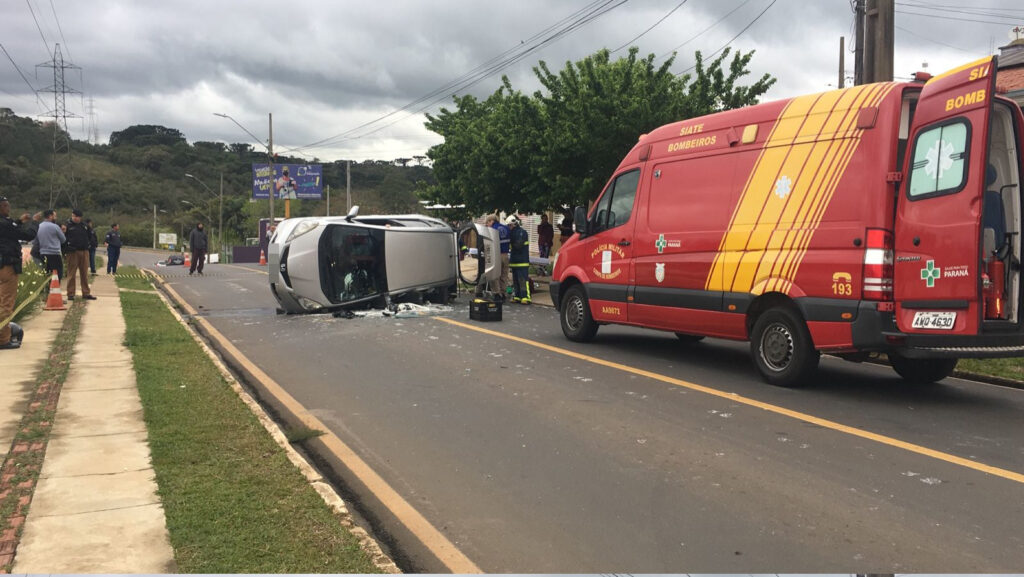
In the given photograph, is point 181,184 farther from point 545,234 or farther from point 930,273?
point 930,273

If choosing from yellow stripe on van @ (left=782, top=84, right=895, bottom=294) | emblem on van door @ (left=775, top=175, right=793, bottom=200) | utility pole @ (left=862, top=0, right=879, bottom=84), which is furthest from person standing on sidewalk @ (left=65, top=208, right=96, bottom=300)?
utility pole @ (left=862, top=0, right=879, bottom=84)

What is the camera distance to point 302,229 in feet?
48.4

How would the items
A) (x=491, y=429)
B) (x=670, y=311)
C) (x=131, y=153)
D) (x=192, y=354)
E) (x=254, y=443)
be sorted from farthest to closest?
(x=131, y=153), (x=192, y=354), (x=670, y=311), (x=491, y=429), (x=254, y=443)

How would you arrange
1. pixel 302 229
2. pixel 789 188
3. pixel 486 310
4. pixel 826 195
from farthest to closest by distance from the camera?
pixel 302 229 → pixel 486 310 → pixel 789 188 → pixel 826 195

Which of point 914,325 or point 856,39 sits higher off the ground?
point 856,39

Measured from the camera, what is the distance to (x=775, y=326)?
802cm

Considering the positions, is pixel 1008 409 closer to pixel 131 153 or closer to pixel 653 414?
pixel 653 414

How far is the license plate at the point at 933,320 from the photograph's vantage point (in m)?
6.62

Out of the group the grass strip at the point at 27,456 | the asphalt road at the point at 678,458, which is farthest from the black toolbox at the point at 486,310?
the grass strip at the point at 27,456

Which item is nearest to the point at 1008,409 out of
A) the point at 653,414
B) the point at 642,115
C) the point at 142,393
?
the point at 653,414

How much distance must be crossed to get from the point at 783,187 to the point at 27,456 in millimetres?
6981

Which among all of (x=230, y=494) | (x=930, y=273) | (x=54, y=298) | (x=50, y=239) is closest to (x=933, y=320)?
(x=930, y=273)

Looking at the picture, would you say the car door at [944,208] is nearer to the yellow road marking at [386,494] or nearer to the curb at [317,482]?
the yellow road marking at [386,494]

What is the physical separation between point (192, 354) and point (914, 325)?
8.32 metres
